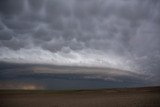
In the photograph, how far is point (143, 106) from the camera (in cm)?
2894

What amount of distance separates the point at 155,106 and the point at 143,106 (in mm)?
1525

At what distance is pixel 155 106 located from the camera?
28625 mm
